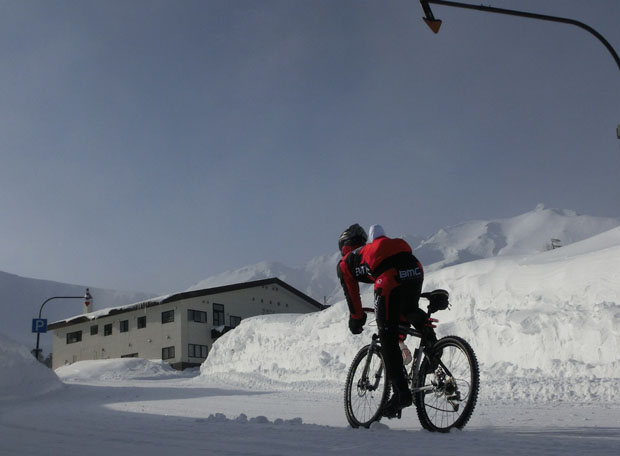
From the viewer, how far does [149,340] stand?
143 feet

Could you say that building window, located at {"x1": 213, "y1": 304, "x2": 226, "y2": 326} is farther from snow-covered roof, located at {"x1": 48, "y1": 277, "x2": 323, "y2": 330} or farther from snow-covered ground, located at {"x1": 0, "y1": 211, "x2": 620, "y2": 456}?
snow-covered ground, located at {"x1": 0, "y1": 211, "x2": 620, "y2": 456}

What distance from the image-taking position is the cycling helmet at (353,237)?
19.3 feet

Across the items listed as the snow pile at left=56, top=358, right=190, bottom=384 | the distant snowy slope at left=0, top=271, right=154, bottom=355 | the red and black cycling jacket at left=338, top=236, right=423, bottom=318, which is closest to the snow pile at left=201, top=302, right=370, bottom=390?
the snow pile at left=56, top=358, right=190, bottom=384

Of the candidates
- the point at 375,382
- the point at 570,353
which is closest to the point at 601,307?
the point at 570,353

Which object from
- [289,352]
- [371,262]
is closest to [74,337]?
[289,352]

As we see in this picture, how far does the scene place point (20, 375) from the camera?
1551 centimetres

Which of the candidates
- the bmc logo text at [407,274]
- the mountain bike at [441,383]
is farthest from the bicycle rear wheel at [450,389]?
the bmc logo text at [407,274]

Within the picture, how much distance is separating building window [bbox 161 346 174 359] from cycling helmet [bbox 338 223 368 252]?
3804 centimetres

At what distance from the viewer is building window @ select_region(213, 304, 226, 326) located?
44.2 meters

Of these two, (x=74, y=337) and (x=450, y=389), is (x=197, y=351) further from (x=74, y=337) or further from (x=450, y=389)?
(x=450, y=389)

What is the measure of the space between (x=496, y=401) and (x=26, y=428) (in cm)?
766

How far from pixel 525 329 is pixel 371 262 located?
39.6ft

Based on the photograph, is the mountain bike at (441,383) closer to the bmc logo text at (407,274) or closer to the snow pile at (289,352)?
the bmc logo text at (407,274)

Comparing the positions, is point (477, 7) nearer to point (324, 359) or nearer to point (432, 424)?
point (432, 424)
